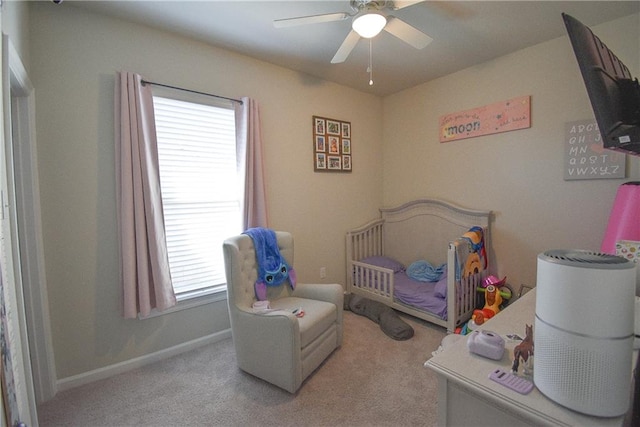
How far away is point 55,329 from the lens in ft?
6.15

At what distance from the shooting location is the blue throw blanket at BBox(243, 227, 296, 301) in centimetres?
222

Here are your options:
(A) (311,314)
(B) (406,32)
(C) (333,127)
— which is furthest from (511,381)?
(C) (333,127)

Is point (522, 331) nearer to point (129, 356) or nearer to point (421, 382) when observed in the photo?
point (421, 382)

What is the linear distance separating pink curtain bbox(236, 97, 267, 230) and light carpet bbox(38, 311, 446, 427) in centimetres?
118

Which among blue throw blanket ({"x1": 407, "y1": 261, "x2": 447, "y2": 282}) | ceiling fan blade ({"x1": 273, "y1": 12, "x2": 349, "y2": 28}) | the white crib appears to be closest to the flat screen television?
ceiling fan blade ({"x1": 273, "y1": 12, "x2": 349, "y2": 28})

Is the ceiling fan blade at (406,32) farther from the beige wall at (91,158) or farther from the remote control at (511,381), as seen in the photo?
the remote control at (511,381)

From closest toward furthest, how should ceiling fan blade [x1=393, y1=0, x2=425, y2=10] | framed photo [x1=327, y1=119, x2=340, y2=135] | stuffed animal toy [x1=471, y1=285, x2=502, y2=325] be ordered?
ceiling fan blade [x1=393, y1=0, x2=425, y2=10] < stuffed animal toy [x1=471, y1=285, x2=502, y2=325] < framed photo [x1=327, y1=119, x2=340, y2=135]

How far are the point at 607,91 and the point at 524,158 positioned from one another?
6.56 ft

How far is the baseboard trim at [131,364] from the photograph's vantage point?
1903 mm

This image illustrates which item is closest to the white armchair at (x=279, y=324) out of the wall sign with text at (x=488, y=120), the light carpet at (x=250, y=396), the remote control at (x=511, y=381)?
the light carpet at (x=250, y=396)

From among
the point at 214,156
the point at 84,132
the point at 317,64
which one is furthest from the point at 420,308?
the point at 84,132

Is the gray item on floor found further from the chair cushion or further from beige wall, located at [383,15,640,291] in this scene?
beige wall, located at [383,15,640,291]

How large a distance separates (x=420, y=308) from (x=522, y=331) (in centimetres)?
160

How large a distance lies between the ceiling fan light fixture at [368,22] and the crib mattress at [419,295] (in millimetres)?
2184
